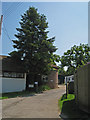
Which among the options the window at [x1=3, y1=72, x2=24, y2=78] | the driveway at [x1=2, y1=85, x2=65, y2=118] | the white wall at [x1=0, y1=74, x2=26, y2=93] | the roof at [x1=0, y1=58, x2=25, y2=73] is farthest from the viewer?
the roof at [x1=0, y1=58, x2=25, y2=73]

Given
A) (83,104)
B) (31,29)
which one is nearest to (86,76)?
(83,104)

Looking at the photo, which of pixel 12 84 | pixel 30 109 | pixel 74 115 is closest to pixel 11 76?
pixel 12 84

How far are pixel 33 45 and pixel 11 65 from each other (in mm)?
5803

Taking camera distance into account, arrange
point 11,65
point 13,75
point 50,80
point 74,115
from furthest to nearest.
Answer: point 50,80
point 11,65
point 13,75
point 74,115

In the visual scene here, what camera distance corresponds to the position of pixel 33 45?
74.7 ft

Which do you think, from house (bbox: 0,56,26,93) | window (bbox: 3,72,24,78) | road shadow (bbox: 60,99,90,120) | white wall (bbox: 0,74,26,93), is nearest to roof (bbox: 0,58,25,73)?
house (bbox: 0,56,26,93)

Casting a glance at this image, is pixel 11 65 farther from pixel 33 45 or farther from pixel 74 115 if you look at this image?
pixel 74 115

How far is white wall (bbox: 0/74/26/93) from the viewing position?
22381 mm

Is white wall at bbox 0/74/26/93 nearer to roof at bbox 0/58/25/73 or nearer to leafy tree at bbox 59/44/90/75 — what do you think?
roof at bbox 0/58/25/73

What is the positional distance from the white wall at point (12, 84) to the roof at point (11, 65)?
5.35 ft

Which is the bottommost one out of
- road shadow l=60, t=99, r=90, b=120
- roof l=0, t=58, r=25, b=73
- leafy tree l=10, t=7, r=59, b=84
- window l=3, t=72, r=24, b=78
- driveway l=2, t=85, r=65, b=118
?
driveway l=2, t=85, r=65, b=118

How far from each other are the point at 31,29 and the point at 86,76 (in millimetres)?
18873

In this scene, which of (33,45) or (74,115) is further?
(33,45)

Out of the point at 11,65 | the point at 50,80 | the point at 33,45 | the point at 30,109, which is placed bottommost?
the point at 30,109
